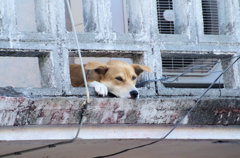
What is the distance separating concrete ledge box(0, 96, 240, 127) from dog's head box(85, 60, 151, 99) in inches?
57.2

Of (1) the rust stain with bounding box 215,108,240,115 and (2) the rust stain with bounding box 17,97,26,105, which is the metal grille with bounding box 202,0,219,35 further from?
(2) the rust stain with bounding box 17,97,26,105

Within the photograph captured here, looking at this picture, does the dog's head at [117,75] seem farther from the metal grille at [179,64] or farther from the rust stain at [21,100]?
the rust stain at [21,100]

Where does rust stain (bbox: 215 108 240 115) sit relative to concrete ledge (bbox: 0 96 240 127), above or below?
below

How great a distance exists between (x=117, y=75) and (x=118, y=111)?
2.37 metres

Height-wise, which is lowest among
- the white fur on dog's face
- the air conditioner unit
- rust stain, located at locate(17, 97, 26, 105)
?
the air conditioner unit

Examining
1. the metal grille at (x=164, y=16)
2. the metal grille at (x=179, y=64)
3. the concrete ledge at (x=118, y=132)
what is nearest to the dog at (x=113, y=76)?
the concrete ledge at (x=118, y=132)

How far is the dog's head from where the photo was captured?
6.95 metres

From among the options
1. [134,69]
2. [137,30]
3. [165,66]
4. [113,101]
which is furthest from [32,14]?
[113,101]

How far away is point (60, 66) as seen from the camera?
17.4 feet

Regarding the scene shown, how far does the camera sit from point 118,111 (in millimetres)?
5090

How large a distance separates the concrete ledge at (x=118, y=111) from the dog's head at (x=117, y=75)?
1.45 meters

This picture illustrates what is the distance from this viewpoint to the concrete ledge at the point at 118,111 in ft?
15.4

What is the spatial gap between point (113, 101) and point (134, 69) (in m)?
2.19

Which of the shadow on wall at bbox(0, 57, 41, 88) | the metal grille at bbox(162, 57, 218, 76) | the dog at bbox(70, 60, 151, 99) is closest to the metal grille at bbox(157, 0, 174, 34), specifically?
the metal grille at bbox(162, 57, 218, 76)
